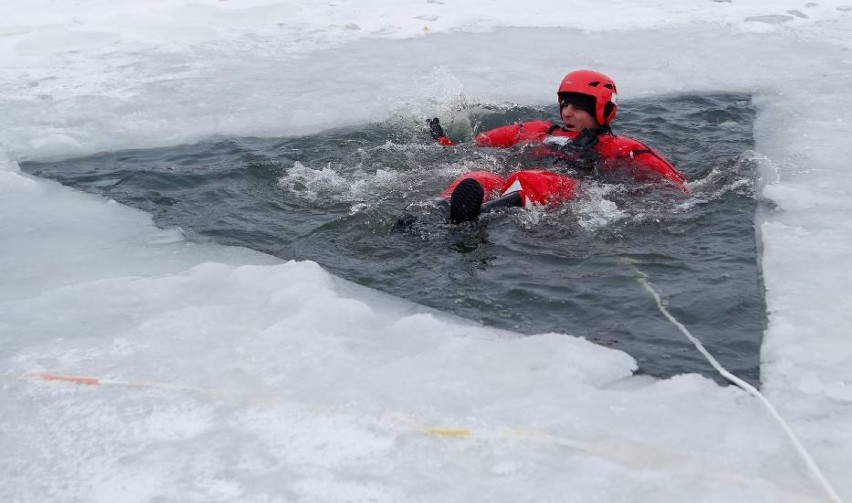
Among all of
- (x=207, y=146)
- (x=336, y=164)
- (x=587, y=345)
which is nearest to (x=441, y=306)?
(x=587, y=345)

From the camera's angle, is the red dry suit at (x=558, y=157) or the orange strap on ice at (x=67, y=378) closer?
the orange strap on ice at (x=67, y=378)

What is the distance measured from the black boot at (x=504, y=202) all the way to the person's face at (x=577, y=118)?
1.04 m

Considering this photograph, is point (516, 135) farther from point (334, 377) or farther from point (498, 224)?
point (334, 377)

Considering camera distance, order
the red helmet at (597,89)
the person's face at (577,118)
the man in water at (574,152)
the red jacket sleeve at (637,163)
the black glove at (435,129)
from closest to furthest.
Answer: the man in water at (574,152) → the red jacket sleeve at (637,163) → the red helmet at (597,89) → the person's face at (577,118) → the black glove at (435,129)

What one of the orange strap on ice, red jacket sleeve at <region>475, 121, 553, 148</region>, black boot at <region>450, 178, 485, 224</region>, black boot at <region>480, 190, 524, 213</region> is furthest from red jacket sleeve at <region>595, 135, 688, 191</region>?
the orange strap on ice

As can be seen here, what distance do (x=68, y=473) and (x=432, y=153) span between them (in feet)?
13.8

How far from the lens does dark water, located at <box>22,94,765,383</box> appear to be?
423 centimetres

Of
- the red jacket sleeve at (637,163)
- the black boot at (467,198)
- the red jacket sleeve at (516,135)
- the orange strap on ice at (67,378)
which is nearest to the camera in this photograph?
the orange strap on ice at (67,378)

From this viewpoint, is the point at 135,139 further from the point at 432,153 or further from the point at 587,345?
the point at 587,345

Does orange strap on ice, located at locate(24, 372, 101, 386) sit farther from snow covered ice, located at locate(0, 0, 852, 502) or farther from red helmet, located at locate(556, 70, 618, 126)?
red helmet, located at locate(556, 70, 618, 126)

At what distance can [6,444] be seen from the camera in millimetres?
3094

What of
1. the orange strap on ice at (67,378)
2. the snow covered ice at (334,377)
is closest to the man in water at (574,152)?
the snow covered ice at (334,377)

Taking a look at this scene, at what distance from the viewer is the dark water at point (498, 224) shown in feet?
13.9

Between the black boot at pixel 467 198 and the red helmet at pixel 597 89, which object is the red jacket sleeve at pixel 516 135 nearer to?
the red helmet at pixel 597 89
